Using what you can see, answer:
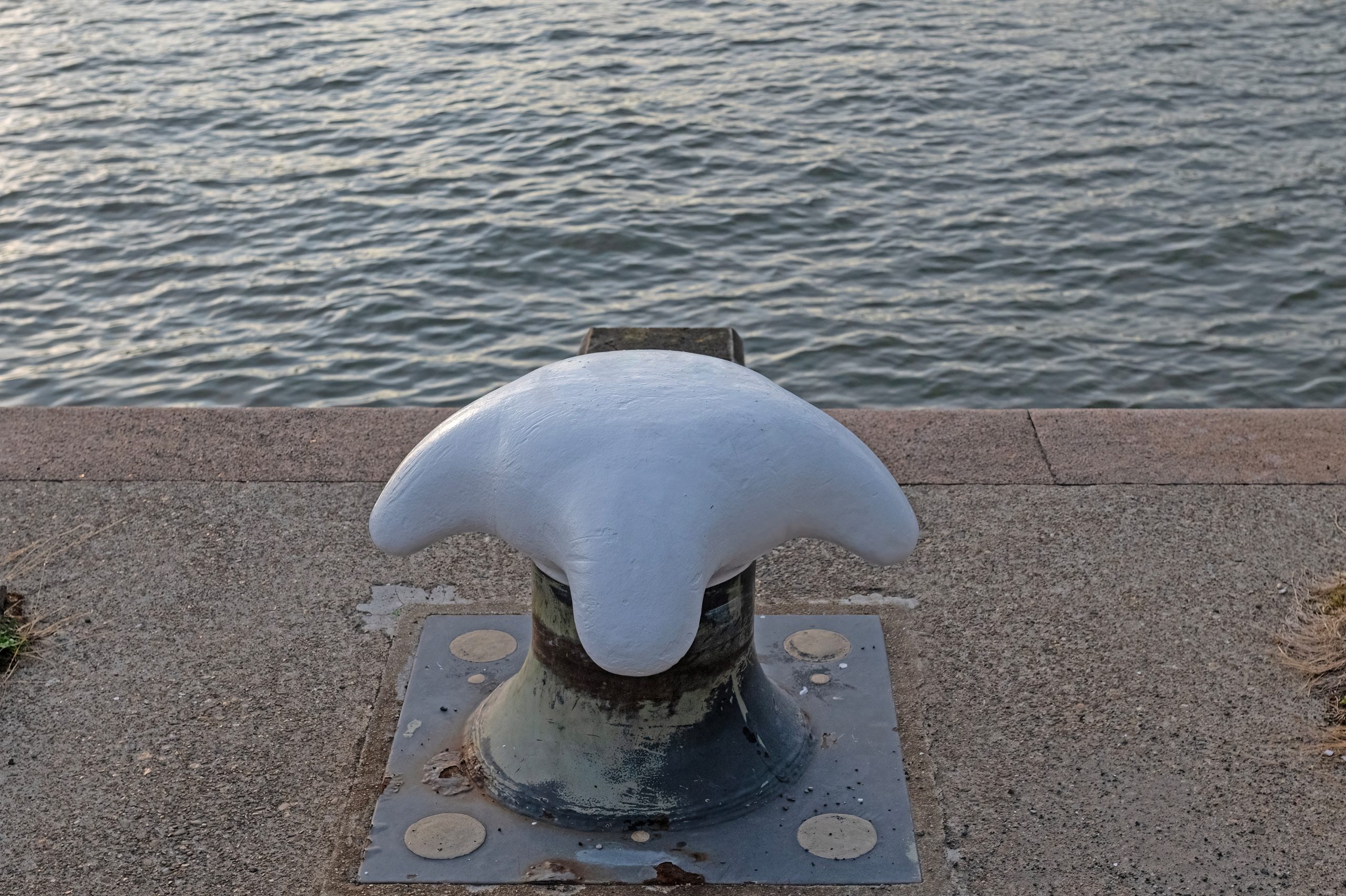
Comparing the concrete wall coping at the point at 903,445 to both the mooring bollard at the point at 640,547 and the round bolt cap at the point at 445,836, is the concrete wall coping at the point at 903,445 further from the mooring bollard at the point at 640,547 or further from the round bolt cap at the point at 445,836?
the round bolt cap at the point at 445,836

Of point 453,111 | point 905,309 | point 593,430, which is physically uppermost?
point 593,430

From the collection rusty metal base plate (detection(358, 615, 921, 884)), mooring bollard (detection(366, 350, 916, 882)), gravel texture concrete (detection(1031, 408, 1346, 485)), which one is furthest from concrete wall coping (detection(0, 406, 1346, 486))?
mooring bollard (detection(366, 350, 916, 882))

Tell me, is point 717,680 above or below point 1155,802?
above

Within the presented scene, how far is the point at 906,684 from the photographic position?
4.27 metres

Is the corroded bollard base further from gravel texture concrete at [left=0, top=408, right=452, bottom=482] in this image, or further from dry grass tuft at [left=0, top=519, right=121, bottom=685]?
gravel texture concrete at [left=0, top=408, right=452, bottom=482]

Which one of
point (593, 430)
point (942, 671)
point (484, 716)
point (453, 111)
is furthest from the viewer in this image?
point (453, 111)

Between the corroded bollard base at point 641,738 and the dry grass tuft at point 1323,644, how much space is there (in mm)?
1587

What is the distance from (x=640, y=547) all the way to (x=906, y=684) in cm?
147

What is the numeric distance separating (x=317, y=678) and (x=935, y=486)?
237 cm

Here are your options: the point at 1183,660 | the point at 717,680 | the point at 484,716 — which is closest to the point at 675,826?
the point at 717,680

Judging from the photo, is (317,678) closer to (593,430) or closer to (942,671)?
(593,430)

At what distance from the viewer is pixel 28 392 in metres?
8.73

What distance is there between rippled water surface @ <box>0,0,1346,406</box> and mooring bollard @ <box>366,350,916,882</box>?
4.79 m

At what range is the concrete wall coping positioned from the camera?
537 cm
